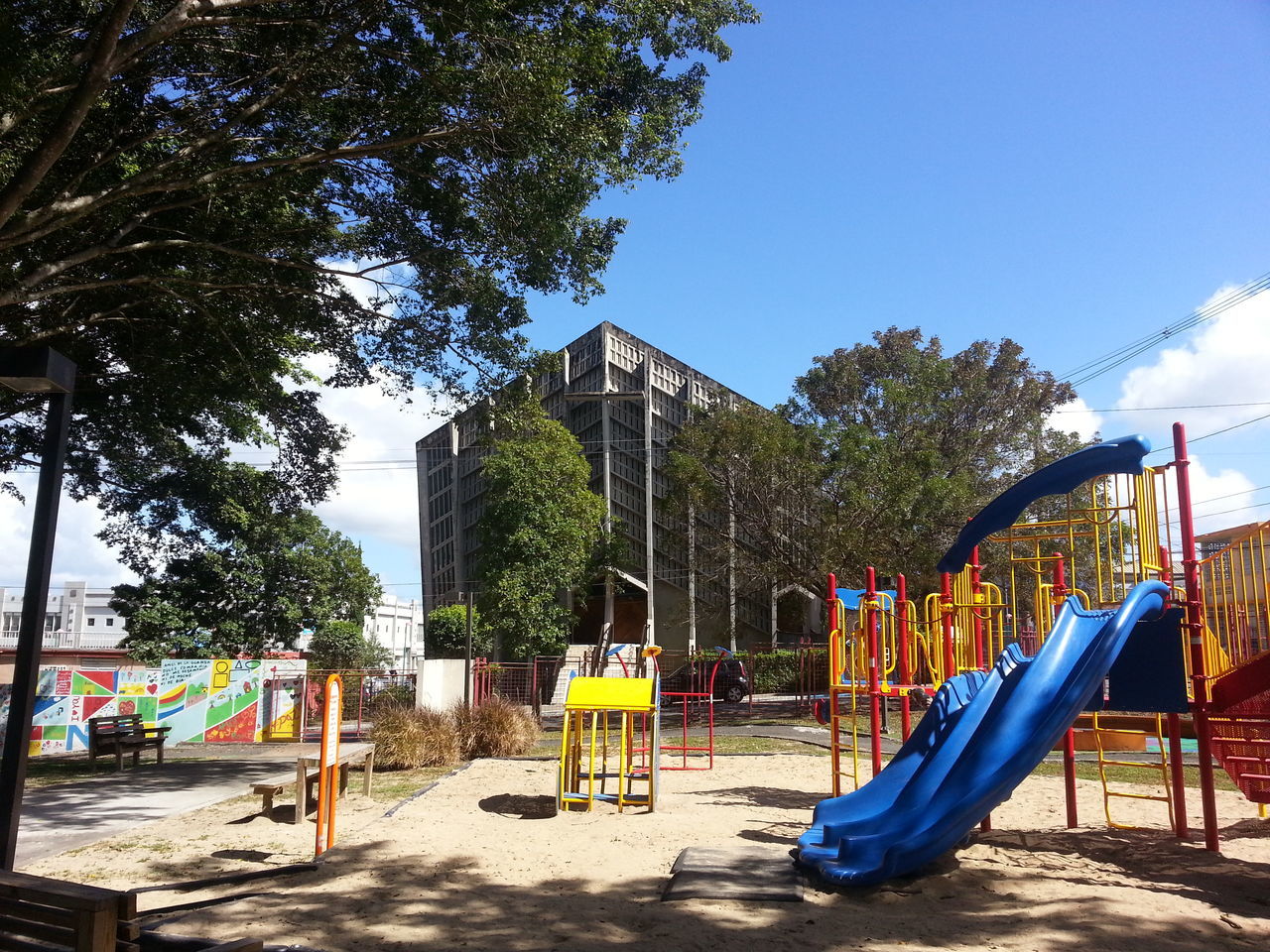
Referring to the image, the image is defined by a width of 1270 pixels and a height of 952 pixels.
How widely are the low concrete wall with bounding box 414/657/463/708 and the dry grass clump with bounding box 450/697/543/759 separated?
6070 millimetres

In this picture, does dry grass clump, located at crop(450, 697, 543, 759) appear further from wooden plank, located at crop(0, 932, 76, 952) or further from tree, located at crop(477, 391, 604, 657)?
tree, located at crop(477, 391, 604, 657)

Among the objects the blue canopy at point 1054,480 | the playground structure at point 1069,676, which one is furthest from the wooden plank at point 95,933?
the blue canopy at point 1054,480

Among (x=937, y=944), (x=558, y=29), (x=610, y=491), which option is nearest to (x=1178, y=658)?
(x=937, y=944)

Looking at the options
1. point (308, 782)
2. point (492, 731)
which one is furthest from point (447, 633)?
point (308, 782)

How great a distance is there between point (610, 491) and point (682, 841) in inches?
1175

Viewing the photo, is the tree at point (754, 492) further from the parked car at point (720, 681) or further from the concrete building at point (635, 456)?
the concrete building at point (635, 456)

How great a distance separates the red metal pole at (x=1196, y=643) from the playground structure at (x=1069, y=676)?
12 millimetres

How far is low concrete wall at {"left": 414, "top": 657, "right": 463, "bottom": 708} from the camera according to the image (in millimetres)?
22047

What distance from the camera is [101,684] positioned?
19.6 m

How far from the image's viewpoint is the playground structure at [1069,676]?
21.2 feet

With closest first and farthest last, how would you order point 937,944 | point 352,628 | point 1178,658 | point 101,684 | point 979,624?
point 937,944, point 1178,658, point 979,624, point 101,684, point 352,628

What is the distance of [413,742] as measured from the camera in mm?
14148

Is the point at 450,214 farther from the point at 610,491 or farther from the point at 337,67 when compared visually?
the point at 610,491

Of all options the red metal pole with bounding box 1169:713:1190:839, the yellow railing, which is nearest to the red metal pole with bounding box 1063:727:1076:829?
the red metal pole with bounding box 1169:713:1190:839
